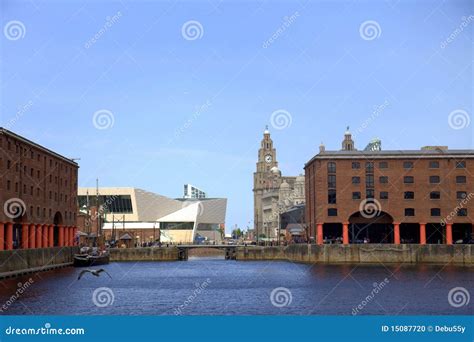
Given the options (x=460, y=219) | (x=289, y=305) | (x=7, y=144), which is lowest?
(x=289, y=305)

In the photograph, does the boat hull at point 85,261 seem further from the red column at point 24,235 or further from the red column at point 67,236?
the red column at point 24,235

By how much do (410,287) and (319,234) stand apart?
51529 mm

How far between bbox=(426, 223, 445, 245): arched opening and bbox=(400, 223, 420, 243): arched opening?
2.36m

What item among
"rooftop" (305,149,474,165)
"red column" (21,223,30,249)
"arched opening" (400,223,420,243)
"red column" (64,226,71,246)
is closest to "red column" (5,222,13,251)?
"red column" (21,223,30,249)

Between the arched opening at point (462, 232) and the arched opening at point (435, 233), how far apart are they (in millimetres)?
2862

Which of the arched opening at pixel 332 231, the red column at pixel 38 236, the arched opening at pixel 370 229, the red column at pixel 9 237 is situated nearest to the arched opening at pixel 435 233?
the arched opening at pixel 370 229

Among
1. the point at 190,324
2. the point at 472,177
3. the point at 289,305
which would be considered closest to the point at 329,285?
the point at 289,305

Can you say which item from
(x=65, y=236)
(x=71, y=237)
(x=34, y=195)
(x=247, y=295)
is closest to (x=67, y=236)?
(x=65, y=236)

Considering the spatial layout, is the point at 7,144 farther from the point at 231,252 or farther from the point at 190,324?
the point at 231,252

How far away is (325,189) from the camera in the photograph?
120 metres

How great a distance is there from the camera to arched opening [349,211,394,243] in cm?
12338

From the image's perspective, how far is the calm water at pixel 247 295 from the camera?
5194cm

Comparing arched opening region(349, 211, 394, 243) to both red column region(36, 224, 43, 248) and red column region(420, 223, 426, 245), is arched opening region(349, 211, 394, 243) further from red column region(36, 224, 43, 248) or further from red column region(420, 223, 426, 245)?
red column region(36, 224, 43, 248)

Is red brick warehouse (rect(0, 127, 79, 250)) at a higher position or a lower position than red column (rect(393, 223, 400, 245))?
higher
